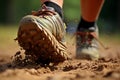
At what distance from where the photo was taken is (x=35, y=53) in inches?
160

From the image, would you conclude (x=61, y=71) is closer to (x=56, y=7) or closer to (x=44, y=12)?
(x=44, y=12)

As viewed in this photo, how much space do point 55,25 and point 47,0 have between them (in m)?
0.39

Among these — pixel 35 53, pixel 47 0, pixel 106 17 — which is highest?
pixel 47 0

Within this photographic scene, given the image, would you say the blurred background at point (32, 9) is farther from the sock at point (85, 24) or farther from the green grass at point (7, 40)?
the sock at point (85, 24)

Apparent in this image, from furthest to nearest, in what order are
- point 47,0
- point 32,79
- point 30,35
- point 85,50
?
1. point 85,50
2. point 47,0
3. point 30,35
4. point 32,79

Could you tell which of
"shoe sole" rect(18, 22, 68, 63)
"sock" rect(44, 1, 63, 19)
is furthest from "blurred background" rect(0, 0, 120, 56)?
"shoe sole" rect(18, 22, 68, 63)

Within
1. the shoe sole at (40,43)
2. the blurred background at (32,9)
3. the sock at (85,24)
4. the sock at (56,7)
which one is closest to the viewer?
the shoe sole at (40,43)

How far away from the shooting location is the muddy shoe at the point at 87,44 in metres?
5.04

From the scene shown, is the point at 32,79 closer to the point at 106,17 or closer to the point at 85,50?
the point at 85,50

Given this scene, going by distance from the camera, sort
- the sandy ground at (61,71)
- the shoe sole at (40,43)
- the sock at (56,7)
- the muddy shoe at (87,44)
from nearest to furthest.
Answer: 1. the sandy ground at (61,71)
2. the shoe sole at (40,43)
3. the sock at (56,7)
4. the muddy shoe at (87,44)

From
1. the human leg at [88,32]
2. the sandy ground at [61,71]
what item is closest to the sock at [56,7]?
the sandy ground at [61,71]

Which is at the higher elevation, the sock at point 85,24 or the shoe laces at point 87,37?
the sock at point 85,24

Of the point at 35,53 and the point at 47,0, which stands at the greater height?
the point at 47,0

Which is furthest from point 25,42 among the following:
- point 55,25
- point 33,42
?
point 55,25
